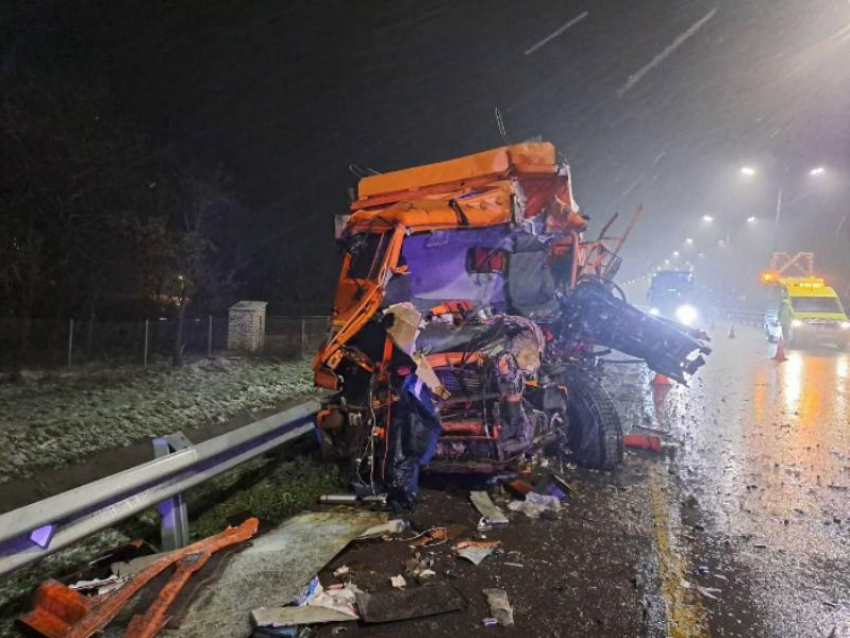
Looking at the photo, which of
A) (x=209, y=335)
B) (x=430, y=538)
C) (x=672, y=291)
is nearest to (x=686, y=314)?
(x=672, y=291)

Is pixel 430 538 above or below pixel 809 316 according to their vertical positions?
below

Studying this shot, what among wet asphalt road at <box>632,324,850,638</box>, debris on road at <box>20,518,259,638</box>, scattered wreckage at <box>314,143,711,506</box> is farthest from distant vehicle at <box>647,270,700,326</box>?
debris on road at <box>20,518,259,638</box>

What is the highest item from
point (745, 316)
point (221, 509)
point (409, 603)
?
point (745, 316)

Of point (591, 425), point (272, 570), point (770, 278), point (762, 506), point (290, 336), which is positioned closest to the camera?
point (272, 570)

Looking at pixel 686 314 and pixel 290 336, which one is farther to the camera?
pixel 686 314

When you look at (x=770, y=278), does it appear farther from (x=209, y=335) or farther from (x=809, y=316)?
(x=209, y=335)

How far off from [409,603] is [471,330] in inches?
108

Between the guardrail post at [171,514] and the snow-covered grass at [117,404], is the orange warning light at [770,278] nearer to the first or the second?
the snow-covered grass at [117,404]

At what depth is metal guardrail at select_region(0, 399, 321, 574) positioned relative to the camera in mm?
2594

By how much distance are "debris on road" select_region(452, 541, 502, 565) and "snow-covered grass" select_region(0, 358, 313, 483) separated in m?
5.29

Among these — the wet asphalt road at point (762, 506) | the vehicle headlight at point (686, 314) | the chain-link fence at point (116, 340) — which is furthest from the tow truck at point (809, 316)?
the chain-link fence at point (116, 340)

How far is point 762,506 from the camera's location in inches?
191

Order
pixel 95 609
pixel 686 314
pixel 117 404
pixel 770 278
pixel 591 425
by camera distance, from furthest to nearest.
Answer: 1. pixel 686 314
2. pixel 770 278
3. pixel 117 404
4. pixel 591 425
5. pixel 95 609

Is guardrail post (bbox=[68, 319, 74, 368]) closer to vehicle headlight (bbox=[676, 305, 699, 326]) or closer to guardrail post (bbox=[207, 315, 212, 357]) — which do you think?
guardrail post (bbox=[207, 315, 212, 357])
